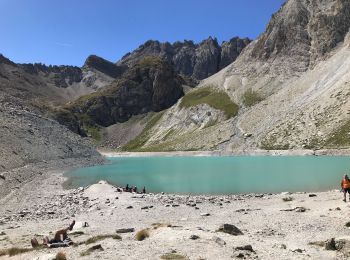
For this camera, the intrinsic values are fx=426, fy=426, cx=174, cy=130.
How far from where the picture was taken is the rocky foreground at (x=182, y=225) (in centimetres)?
2084

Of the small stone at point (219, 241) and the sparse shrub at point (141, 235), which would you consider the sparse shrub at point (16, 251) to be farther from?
the small stone at point (219, 241)

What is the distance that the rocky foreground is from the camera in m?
20.8

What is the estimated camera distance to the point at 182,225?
1172 inches

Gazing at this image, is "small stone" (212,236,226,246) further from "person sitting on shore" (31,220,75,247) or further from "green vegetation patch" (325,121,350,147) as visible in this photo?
"green vegetation patch" (325,121,350,147)

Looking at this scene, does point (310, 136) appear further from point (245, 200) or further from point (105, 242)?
point (105, 242)

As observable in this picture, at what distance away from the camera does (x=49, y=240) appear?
24.3 meters

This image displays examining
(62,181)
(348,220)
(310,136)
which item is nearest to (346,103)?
(310,136)

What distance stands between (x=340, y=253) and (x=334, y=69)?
167 metres

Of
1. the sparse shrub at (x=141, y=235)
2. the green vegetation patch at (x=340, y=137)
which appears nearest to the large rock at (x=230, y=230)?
the sparse shrub at (x=141, y=235)

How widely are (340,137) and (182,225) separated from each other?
107 meters

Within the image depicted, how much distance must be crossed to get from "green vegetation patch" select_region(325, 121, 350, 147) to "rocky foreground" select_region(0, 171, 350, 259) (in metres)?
83.1

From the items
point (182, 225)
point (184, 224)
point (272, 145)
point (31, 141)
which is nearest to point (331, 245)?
point (182, 225)

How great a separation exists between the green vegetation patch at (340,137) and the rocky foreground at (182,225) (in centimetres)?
8314

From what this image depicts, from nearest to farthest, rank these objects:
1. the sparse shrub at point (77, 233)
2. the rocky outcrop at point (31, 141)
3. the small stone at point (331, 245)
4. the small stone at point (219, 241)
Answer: the small stone at point (331, 245), the small stone at point (219, 241), the sparse shrub at point (77, 233), the rocky outcrop at point (31, 141)
